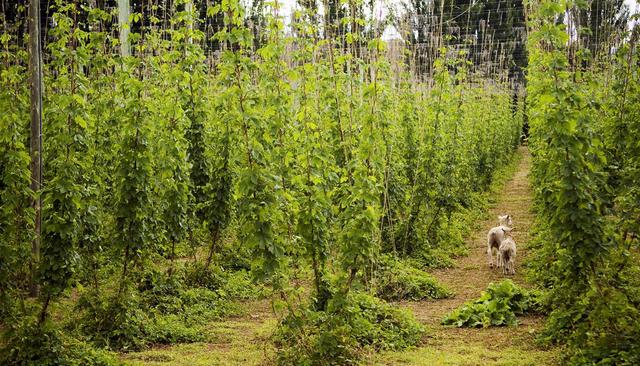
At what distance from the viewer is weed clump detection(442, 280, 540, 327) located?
22.1 ft

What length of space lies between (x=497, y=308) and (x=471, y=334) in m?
0.58

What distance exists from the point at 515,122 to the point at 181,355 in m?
23.0

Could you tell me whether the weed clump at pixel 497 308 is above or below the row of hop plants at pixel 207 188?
below

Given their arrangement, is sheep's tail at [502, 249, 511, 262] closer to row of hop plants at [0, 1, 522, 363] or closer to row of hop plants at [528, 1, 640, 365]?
row of hop plants at [0, 1, 522, 363]

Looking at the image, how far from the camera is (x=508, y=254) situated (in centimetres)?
884

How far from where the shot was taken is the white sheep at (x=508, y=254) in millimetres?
8688

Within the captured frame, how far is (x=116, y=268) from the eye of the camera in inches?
311

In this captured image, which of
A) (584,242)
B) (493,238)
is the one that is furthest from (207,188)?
(584,242)

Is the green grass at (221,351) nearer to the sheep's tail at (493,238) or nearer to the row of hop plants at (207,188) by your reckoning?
the row of hop plants at (207,188)

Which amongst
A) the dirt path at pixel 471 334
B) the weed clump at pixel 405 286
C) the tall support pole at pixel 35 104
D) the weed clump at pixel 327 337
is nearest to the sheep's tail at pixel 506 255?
the dirt path at pixel 471 334

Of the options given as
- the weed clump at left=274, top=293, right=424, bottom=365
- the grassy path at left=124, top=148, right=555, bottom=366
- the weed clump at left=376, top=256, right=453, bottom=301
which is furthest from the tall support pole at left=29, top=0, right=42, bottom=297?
the weed clump at left=376, top=256, right=453, bottom=301

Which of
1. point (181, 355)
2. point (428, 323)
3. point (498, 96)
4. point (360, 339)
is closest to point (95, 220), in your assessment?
point (181, 355)

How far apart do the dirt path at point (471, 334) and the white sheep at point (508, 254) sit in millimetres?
109

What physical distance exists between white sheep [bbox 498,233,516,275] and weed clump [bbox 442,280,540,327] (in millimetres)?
1485
